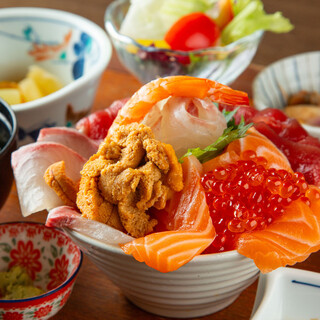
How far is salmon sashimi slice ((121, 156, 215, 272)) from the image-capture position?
0.76 m

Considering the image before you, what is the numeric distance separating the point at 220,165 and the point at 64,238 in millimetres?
348

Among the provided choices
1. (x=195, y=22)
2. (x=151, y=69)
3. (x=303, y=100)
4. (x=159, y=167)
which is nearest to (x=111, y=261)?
(x=159, y=167)

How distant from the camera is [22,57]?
5.52 feet

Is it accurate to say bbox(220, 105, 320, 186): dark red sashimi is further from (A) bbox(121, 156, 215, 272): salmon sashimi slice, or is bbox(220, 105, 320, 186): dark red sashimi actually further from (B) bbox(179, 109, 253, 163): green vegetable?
(A) bbox(121, 156, 215, 272): salmon sashimi slice

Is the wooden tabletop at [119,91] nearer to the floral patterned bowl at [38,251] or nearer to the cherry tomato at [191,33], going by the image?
the floral patterned bowl at [38,251]

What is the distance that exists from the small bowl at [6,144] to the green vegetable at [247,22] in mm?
775

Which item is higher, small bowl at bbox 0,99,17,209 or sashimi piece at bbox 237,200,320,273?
small bowl at bbox 0,99,17,209

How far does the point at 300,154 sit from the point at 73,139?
1.45 feet

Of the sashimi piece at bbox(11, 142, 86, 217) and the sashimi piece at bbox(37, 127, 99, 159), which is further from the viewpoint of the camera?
the sashimi piece at bbox(37, 127, 99, 159)

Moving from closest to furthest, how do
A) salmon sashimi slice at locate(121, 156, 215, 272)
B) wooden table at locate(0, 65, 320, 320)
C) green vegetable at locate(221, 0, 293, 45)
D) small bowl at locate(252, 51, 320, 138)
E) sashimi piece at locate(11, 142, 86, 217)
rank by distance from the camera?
salmon sashimi slice at locate(121, 156, 215, 272) < sashimi piece at locate(11, 142, 86, 217) < wooden table at locate(0, 65, 320, 320) < green vegetable at locate(221, 0, 293, 45) < small bowl at locate(252, 51, 320, 138)

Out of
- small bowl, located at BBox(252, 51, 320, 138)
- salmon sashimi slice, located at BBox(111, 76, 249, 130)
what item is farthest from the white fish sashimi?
small bowl, located at BBox(252, 51, 320, 138)

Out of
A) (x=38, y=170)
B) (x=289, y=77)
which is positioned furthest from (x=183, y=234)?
(x=289, y=77)

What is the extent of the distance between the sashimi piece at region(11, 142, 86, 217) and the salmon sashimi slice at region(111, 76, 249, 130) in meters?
0.14

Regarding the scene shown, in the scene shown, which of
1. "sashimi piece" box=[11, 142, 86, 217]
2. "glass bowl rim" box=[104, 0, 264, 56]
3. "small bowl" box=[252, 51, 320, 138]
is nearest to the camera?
"sashimi piece" box=[11, 142, 86, 217]
